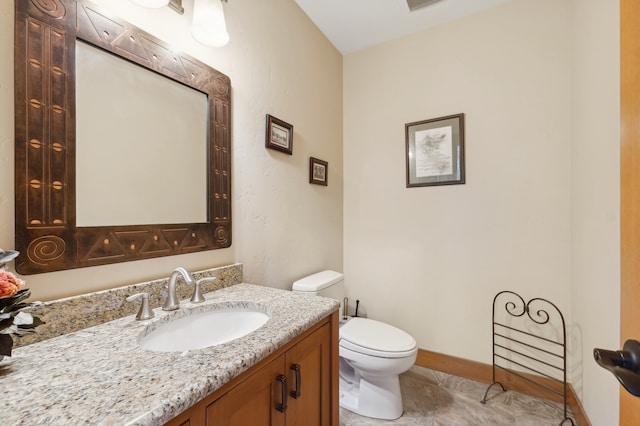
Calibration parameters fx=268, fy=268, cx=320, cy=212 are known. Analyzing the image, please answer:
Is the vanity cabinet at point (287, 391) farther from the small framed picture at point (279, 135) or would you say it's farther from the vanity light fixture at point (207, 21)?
the vanity light fixture at point (207, 21)

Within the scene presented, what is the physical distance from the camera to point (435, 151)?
6.55 ft

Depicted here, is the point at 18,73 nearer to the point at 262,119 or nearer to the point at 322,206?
the point at 262,119

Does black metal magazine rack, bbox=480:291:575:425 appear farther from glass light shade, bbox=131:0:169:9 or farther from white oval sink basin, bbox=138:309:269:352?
glass light shade, bbox=131:0:169:9

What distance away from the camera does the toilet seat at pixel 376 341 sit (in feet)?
4.68

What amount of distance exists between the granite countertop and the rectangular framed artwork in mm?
1564

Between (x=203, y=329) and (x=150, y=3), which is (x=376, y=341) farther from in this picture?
(x=150, y=3)

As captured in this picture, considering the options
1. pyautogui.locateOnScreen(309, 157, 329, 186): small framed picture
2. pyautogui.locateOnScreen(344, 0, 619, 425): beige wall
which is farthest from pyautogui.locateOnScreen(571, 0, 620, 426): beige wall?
pyautogui.locateOnScreen(309, 157, 329, 186): small framed picture

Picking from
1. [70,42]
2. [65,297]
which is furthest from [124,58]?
[65,297]

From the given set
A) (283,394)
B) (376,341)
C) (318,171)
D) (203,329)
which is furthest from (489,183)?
(203,329)

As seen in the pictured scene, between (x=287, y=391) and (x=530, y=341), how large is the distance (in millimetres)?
1738

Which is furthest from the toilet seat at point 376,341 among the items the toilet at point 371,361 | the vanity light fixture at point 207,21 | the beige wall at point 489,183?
the vanity light fixture at point 207,21

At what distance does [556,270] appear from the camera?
1.66 m

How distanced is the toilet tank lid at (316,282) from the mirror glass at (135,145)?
2.30ft

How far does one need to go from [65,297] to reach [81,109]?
1.93 ft
